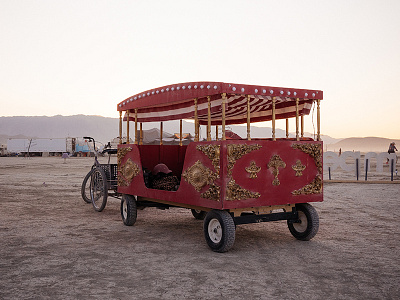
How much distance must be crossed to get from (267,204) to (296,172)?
785mm

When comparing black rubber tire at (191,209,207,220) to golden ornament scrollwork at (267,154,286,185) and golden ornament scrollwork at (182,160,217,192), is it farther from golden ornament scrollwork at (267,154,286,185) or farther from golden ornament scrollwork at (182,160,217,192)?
golden ornament scrollwork at (267,154,286,185)

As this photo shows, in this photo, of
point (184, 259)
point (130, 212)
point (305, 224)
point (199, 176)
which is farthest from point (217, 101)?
point (130, 212)

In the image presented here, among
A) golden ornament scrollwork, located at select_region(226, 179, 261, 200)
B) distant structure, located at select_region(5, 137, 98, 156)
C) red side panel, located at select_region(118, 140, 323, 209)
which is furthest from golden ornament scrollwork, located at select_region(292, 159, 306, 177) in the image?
distant structure, located at select_region(5, 137, 98, 156)

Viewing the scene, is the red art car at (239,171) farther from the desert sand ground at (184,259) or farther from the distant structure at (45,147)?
the distant structure at (45,147)

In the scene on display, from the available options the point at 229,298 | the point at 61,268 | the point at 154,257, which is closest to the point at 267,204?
the point at 154,257

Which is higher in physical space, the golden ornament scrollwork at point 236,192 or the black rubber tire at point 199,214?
the golden ornament scrollwork at point 236,192

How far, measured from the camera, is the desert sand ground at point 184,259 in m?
4.53

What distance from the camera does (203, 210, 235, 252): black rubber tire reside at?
604 centimetres

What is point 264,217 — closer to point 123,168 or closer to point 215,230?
point 215,230

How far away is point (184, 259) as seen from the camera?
229 inches

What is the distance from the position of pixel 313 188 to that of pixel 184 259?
2.58m

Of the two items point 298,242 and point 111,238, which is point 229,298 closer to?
point 298,242

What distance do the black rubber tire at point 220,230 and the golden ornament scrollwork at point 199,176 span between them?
1.53 feet

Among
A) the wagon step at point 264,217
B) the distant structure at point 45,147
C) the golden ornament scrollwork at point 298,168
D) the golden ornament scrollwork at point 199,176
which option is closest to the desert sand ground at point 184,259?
the wagon step at point 264,217
